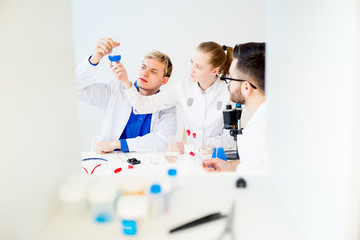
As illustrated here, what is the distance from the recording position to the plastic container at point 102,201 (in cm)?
64

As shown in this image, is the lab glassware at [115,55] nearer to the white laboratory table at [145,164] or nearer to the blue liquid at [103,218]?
the white laboratory table at [145,164]

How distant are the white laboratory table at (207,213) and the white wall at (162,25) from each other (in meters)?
1.58

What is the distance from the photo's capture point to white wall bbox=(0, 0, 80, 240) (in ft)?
1.63

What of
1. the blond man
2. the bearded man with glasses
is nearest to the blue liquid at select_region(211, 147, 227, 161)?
the bearded man with glasses

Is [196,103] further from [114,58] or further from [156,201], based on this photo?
[156,201]

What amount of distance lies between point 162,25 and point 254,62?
81 cm

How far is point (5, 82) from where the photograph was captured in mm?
492

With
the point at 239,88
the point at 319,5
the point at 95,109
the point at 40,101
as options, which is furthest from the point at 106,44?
the point at 319,5

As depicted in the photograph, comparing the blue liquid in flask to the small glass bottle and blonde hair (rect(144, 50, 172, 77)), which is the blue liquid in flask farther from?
the small glass bottle

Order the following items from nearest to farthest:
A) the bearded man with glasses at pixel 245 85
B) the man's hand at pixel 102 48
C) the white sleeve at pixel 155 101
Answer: the bearded man with glasses at pixel 245 85
the man's hand at pixel 102 48
the white sleeve at pixel 155 101

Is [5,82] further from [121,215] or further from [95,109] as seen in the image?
[95,109]

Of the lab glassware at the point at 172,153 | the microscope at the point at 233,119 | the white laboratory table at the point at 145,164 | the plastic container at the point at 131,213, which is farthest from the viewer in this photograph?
the lab glassware at the point at 172,153

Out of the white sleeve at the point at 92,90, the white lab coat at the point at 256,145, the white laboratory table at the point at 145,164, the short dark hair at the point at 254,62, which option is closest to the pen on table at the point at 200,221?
the white lab coat at the point at 256,145

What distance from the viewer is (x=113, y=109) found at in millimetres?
2443
